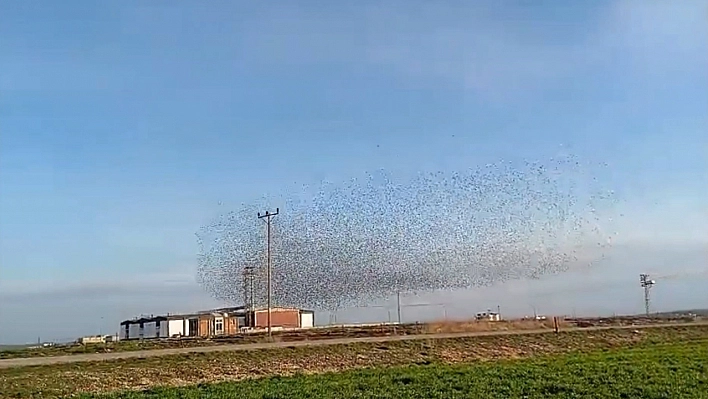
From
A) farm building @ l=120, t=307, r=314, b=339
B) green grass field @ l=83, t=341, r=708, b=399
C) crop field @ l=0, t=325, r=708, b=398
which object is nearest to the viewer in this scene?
green grass field @ l=83, t=341, r=708, b=399

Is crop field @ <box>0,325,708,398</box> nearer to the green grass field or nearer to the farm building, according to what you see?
the green grass field

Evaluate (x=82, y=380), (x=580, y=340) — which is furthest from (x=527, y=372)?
(x=580, y=340)

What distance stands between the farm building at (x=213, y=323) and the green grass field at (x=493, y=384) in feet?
225

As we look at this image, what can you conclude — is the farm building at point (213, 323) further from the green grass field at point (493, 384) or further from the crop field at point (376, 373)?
the green grass field at point (493, 384)

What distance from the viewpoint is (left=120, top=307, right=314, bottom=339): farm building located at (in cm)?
9319

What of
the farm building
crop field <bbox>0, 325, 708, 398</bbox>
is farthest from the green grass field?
the farm building

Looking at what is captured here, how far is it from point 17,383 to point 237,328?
70737 mm

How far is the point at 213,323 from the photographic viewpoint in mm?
94188

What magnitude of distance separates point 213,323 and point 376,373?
73231 mm

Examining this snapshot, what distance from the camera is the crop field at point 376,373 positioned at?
1906 cm

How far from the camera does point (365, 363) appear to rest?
1254 inches

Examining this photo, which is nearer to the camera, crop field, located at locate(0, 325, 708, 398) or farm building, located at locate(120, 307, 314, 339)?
crop field, located at locate(0, 325, 708, 398)

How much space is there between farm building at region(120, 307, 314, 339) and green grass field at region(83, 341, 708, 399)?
6853cm

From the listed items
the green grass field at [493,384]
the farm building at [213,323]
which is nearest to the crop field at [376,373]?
the green grass field at [493,384]
